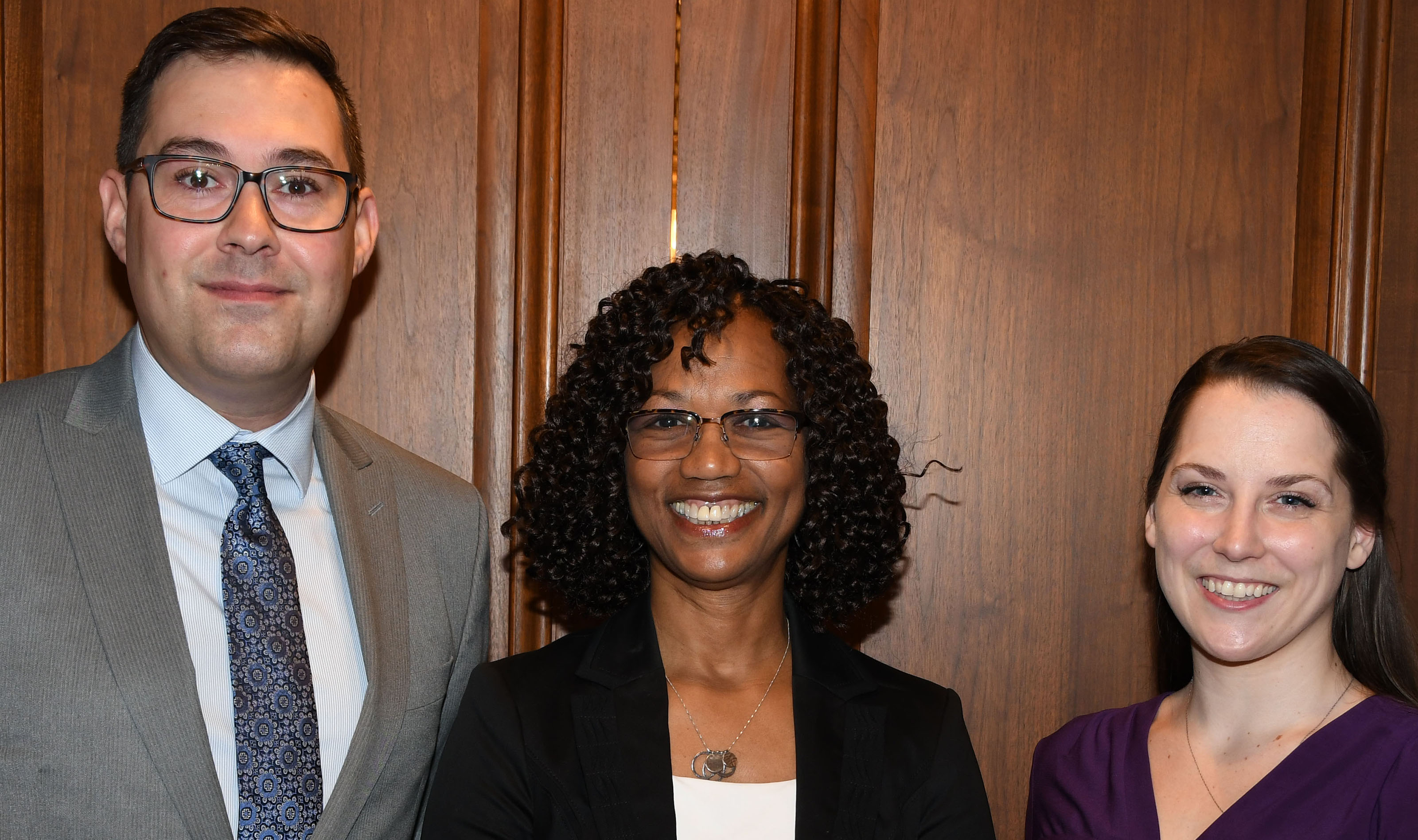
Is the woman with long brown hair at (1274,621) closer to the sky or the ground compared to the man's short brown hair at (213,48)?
closer to the ground

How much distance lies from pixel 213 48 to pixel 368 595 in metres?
0.86

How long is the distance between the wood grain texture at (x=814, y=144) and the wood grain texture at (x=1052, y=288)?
A: 0.36 ft

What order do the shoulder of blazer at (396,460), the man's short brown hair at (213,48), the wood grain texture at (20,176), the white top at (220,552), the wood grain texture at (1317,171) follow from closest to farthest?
the white top at (220,552)
the man's short brown hair at (213,48)
the shoulder of blazer at (396,460)
the wood grain texture at (20,176)
the wood grain texture at (1317,171)

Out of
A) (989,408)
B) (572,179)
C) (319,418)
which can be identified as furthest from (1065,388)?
(319,418)

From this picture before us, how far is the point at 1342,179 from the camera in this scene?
228cm

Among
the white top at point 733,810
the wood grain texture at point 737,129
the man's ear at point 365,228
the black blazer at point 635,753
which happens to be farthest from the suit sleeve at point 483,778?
the wood grain texture at point 737,129

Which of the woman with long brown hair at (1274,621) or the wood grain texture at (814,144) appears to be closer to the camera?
the woman with long brown hair at (1274,621)

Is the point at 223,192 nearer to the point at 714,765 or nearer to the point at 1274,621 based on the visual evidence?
the point at 714,765

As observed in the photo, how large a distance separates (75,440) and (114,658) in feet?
1.07

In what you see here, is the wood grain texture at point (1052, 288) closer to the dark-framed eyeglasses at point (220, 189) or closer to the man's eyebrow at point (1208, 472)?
the man's eyebrow at point (1208, 472)

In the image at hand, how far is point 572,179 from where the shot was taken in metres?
2.20

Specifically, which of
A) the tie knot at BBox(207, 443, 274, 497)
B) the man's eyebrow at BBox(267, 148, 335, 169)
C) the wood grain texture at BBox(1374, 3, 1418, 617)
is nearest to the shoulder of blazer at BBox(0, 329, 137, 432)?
the tie knot at BBox(207, 443, 274, 497)

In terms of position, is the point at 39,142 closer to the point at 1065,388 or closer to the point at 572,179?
the point at 572,179

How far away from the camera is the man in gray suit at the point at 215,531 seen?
1.41 m
